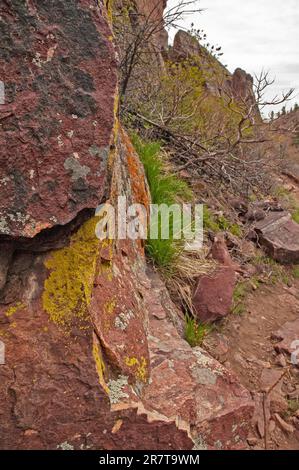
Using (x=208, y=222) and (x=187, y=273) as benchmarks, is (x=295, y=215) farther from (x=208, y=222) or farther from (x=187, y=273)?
(x=187, y=273)

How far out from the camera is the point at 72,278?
181 centimetres

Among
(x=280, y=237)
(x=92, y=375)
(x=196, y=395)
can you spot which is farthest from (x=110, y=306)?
(x=280, y=237)

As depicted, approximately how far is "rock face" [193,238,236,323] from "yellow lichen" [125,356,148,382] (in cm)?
149

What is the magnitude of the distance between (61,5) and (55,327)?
1.43 m

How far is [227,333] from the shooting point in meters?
3.58

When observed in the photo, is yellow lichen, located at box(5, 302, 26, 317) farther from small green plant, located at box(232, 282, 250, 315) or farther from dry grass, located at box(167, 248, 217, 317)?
small green plant, located at box(232, 282, 250, 315)

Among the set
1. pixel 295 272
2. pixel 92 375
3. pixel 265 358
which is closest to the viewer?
pixel 92 375

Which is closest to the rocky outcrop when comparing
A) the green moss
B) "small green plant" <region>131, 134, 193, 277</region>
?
"small green plant" <region>131, 134, 193, 277</region>

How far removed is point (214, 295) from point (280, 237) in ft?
A: 7.19

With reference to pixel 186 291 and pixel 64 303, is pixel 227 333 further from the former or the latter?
pixel 64 303

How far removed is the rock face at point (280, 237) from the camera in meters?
5.15

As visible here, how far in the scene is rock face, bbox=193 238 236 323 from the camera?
3.49m

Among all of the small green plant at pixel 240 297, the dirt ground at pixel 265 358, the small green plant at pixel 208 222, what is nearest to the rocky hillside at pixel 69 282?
the dirt ground at pixel 265 358
